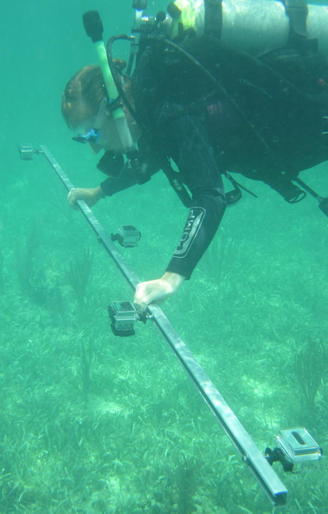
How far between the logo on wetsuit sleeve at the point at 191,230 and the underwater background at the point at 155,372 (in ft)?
10.5

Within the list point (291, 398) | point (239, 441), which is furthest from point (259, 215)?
point (239, 441)

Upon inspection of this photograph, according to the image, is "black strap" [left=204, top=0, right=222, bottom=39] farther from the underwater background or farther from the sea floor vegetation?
the underwater background

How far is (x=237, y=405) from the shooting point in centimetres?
597

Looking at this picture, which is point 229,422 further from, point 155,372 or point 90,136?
point 155,372

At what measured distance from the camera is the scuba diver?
7.83 ft

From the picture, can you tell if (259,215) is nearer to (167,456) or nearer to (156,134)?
(167,456)

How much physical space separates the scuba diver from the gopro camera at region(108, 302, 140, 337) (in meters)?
0.09

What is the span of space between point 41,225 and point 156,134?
12.0 metres

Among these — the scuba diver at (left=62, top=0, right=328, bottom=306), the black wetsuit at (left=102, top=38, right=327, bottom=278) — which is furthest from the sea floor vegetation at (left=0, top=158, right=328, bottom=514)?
the scuba diver at (left=62, top=0, right=328, bottom=306)

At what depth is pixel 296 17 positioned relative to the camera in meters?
2.95

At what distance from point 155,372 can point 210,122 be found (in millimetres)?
4929

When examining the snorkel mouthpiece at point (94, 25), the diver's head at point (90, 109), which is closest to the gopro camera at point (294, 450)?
the diver's head at point (90, 109)

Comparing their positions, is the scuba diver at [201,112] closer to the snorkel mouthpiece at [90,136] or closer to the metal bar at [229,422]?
the snorkel mouthpiece at [90,136]

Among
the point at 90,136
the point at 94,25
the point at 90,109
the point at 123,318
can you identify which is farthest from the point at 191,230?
the point at 94,25
